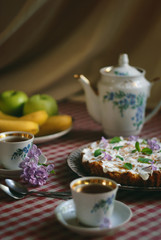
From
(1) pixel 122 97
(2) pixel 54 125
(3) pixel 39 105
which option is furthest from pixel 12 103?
(1) pixel 122 97

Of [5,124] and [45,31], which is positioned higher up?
[45,31]

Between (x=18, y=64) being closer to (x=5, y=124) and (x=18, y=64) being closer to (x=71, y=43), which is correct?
(x=71, y=43)

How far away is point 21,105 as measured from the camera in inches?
63.4

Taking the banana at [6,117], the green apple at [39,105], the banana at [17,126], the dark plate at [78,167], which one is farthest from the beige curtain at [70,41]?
the dark plate at [78,167]

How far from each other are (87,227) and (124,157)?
0.33 meters

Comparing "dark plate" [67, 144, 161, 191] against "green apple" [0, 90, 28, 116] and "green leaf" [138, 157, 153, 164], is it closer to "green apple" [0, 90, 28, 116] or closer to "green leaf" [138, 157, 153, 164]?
"green leaf" [138, 157, 153, 164]

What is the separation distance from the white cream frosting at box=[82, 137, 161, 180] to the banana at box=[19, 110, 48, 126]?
0.26m

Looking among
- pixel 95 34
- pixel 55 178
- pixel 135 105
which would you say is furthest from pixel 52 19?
pixel 55 178

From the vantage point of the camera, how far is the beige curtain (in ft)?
6.37

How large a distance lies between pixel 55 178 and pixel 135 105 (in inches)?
16.1

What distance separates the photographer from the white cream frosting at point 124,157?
106 centimetres

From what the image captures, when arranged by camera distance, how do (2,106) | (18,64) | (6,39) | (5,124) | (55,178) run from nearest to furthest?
(55,178)
(5,124)
(2,106)
(6,39)
(18,64)

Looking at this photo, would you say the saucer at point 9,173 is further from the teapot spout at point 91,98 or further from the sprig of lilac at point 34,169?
the teapot spout at point 91,98

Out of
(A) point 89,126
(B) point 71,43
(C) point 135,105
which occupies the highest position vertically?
(B) point 71,43
